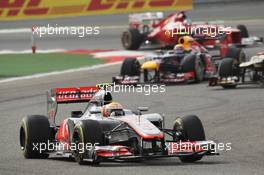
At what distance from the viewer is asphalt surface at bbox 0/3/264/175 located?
496 inches

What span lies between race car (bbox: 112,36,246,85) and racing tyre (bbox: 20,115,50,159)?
1118cm

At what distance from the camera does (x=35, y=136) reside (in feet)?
46.3

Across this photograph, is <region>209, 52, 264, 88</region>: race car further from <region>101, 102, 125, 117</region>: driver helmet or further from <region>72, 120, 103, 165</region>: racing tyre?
<region>72, 120, 103, 165</region>: racing tyre

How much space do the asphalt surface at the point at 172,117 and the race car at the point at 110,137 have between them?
0.53 feet

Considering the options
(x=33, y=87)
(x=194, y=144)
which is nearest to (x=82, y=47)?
(x=33, y=87)

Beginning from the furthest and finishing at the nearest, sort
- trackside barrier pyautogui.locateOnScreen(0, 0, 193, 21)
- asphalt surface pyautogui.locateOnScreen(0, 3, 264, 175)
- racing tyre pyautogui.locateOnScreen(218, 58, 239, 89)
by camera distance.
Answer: trackside barrier pyautogui.locateOnScreen(0, 0, 193, 21) → racing tyre pyautogui.locateOnScreen(218, 58, 239, 89) → asphalt surface pyautogui.locateOnScreen(0, 3, 264, 175)

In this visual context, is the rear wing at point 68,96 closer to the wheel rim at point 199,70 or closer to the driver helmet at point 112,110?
the driver helmet at point 112,110

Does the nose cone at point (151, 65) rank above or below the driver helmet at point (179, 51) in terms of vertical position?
below

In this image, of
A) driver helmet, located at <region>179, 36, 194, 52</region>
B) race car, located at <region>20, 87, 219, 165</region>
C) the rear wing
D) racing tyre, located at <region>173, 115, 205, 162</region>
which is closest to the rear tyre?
driver helmet, located at <region>179, 36, 194, 52</region>

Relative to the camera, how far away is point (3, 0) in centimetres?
4253

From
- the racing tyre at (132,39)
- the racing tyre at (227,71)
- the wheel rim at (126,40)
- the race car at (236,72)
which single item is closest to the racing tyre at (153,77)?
the race car at (236,72)

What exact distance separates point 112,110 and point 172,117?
17.3 ft

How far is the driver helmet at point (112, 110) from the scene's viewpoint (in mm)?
13680

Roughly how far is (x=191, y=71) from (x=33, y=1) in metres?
17.8
